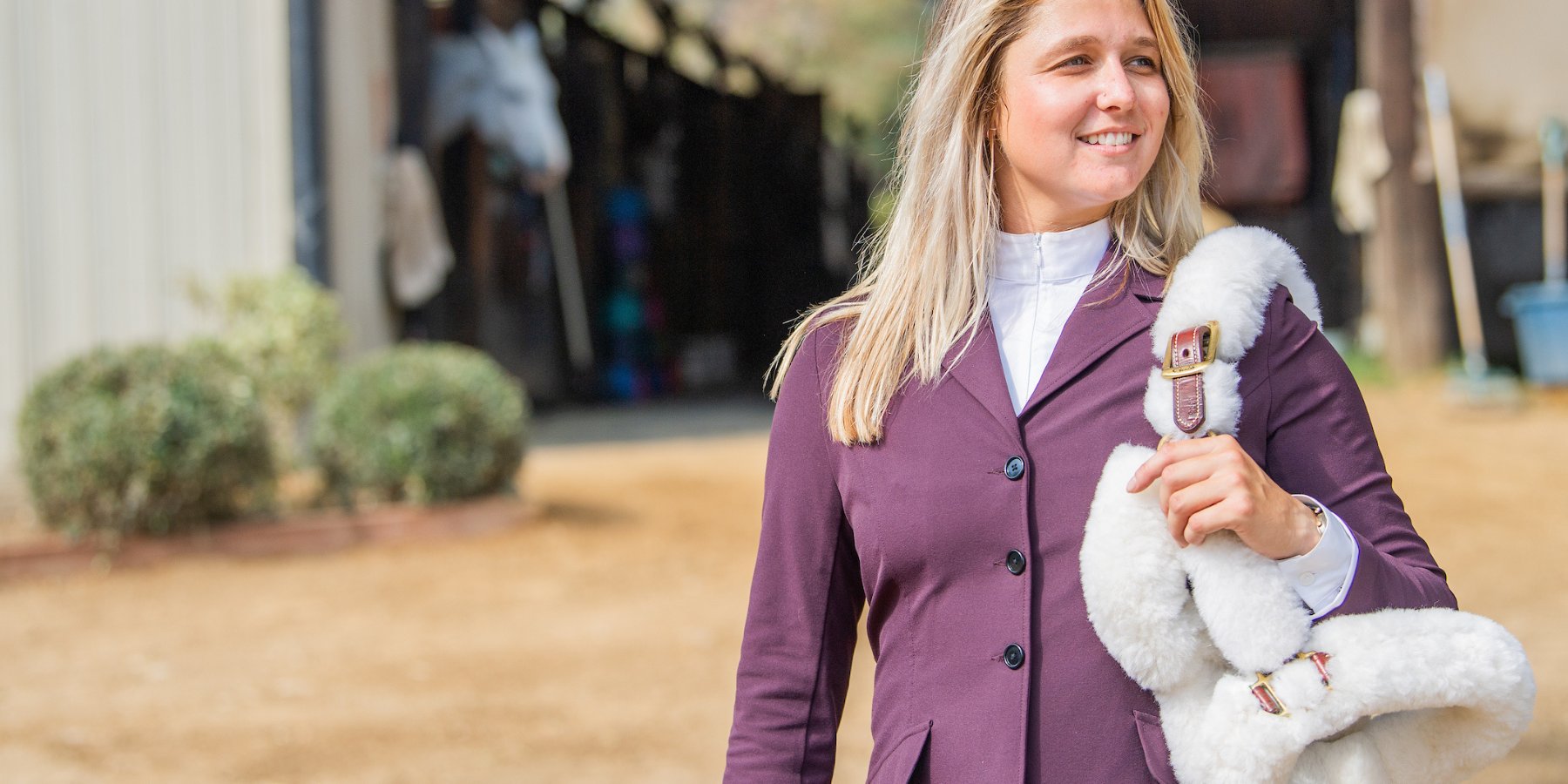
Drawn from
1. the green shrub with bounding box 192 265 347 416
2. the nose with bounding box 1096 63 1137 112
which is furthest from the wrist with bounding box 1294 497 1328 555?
the green shrub with bounding box 192 265 347 416

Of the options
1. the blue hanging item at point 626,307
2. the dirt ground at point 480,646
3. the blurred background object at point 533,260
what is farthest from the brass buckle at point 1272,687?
the blue hanging item at point 626,307

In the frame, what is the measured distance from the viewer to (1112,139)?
1.63 meters

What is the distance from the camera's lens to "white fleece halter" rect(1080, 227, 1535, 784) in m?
1.38

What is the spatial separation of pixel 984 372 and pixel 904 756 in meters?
0.43

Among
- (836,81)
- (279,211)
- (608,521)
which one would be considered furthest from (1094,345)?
(836,81)

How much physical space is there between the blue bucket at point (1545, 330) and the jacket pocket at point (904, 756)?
366 inches

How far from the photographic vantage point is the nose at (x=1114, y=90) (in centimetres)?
160

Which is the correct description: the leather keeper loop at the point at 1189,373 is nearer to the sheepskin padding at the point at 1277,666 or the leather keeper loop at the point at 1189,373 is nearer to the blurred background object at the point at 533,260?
the sheepskin padding at the point at 1277,666

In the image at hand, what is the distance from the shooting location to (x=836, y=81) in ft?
137

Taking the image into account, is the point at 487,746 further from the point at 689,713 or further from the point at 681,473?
the point at 681,473

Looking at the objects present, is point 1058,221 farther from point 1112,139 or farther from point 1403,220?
point 1403,220

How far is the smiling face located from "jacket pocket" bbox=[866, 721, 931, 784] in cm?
62

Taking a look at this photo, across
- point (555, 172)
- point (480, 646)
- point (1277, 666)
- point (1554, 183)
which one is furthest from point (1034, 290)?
point (1554, 183)

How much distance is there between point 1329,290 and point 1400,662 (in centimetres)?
1355
